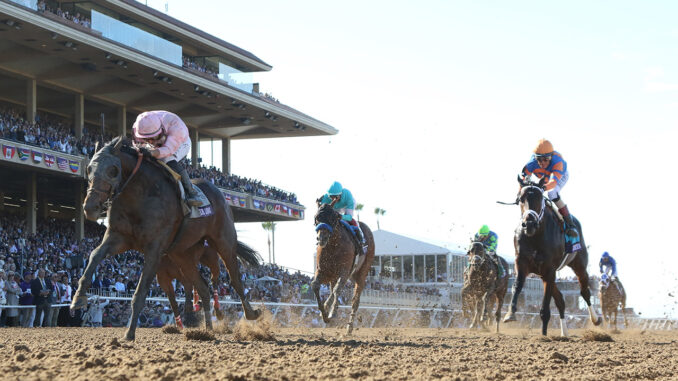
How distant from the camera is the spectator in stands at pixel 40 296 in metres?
16.9

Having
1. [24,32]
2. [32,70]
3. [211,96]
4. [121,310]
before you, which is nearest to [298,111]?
[211,96]

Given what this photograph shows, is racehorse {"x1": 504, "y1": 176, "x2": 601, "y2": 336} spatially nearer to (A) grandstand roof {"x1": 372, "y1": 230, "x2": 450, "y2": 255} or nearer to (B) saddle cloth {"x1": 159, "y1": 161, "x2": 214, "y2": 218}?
(B) saddle cloth {"x1": 159, "y1": 161, "x2": 214, "y2": 218}

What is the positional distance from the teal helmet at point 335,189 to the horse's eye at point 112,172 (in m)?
4.74

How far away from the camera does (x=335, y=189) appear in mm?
12312

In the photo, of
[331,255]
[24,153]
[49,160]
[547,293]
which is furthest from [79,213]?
[547,293]

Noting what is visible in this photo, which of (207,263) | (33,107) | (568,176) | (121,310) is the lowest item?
(121,310)

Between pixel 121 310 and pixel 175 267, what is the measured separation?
9630 millimetres

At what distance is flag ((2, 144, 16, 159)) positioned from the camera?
25.6 m

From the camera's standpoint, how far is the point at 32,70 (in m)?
31.0

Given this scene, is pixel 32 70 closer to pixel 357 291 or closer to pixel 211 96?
pixel 211 96

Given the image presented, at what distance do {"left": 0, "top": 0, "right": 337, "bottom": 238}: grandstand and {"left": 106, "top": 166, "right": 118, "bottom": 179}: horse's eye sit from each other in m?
19.2

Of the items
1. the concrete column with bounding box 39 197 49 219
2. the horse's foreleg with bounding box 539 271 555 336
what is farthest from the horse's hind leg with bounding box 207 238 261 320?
the concrete column with bounding box 39 197 49 219

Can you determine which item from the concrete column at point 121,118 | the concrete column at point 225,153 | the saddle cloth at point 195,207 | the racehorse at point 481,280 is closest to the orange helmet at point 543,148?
the saddle cloth at point 195,207

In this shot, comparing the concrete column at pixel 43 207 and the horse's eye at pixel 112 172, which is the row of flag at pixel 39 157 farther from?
the horse's eye at pixel 112 172
